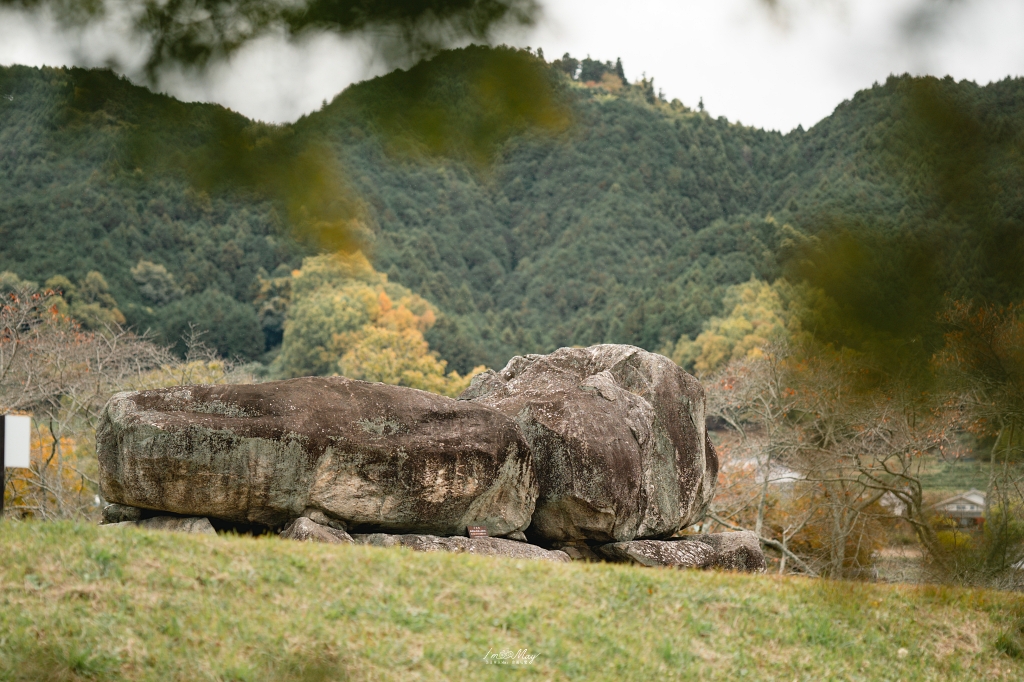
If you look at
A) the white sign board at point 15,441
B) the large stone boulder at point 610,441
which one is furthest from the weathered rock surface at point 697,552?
the white sign board at point 15,441

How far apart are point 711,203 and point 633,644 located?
225 inches

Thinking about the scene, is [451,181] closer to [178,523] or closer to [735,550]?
[178,523]

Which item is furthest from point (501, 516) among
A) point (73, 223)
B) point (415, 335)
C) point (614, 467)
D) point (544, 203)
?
point (415, 335)

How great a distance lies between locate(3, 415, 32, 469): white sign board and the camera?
9.34 meters

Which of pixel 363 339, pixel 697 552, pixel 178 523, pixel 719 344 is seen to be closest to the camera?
pixel 178 523

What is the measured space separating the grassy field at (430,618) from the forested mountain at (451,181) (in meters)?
3.58

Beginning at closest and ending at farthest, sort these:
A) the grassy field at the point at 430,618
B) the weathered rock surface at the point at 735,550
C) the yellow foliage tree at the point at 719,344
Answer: the grassy field at the point at 430,618, the weathered rock surface at the point at 735,550, the yellow foliage tree at the point at 719,344

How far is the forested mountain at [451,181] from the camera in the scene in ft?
5.49

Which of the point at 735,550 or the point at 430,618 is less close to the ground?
the point at 430,618

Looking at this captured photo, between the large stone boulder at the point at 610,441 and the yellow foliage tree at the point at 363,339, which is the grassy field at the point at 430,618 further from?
the yellow foliage tree at the point at 363,339

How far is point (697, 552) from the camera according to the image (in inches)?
527

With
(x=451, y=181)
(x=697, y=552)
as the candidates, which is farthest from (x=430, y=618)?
(x=697, y=552)

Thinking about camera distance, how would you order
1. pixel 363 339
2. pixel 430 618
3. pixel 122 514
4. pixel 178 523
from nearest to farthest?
pixel 430 618
pixel 178 523
pixel 122 514
pixel 363 339

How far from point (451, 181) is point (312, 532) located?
9.58m
